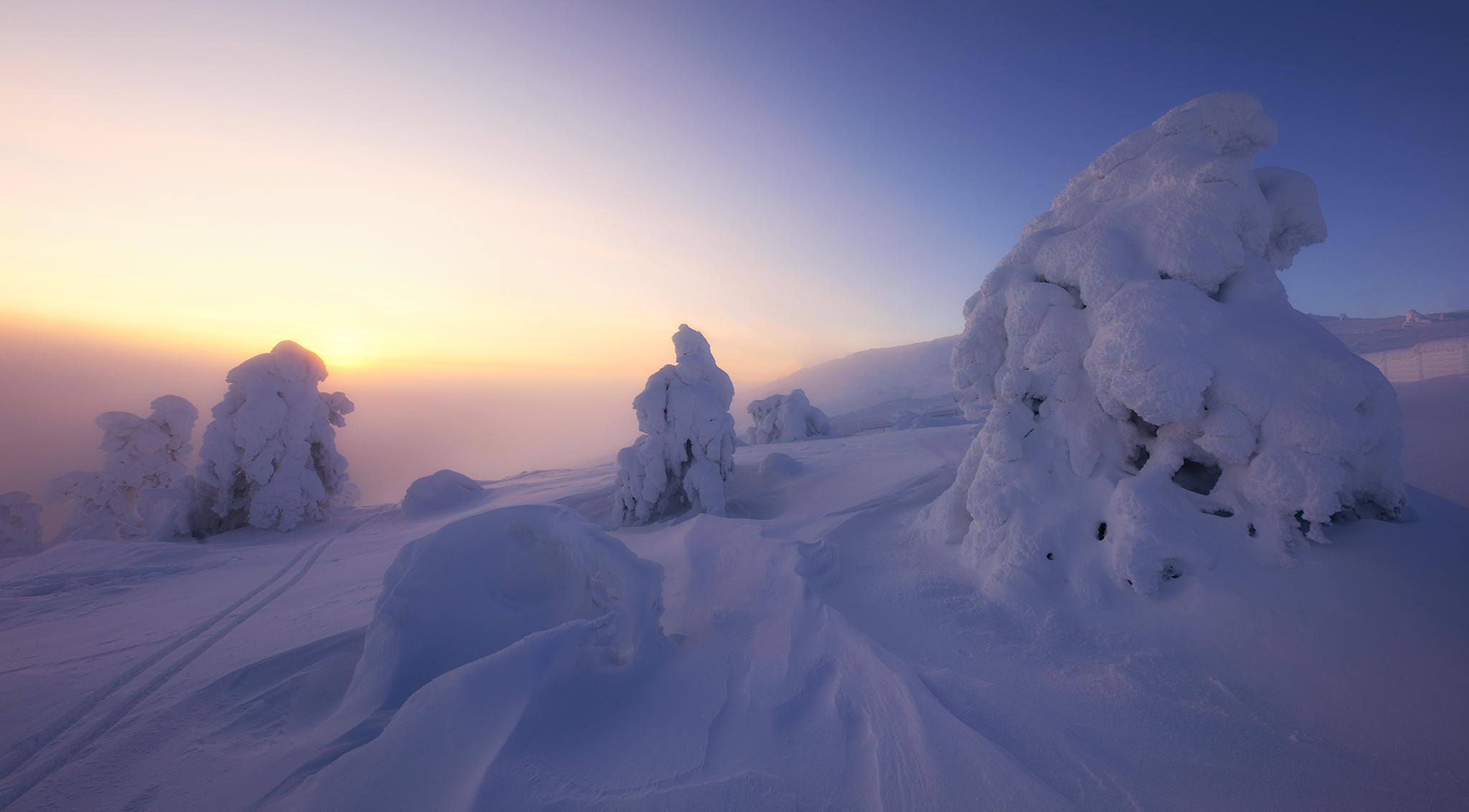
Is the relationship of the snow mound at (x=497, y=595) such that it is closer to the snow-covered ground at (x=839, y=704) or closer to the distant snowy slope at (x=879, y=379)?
the snow-covered ground at (x=839, y=704)

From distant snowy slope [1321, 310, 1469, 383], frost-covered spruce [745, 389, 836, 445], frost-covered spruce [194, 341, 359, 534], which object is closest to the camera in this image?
distant snowy slope [1321, 310, 1469, 383]

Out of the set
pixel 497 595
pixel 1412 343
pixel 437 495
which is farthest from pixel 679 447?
pixel 1412 343

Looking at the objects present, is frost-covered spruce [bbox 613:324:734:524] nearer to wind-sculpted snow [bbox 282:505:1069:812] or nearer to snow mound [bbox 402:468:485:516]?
wind-sculpted snow [bbox 282:505:1069:812]

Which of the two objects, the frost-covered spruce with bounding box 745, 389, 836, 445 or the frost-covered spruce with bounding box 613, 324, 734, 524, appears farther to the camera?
the frost-covered spruce with bounding box 745, 389, 836, 445

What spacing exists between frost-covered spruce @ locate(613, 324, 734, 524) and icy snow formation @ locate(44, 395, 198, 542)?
42.2 feet

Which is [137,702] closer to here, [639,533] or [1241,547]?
[639,533]

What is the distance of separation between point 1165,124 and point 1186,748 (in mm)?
5935

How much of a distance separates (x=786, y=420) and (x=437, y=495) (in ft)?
39.3

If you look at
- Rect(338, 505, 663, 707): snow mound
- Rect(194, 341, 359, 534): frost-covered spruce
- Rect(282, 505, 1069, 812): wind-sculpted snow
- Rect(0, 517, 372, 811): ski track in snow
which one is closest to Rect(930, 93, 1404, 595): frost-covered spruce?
Rect(282, 505, 1069, 812): wind-sculpted snow

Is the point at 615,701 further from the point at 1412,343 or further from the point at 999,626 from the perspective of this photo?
the point at 1412,343

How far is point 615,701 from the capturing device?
335cm

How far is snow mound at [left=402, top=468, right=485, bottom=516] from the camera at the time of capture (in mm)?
12859

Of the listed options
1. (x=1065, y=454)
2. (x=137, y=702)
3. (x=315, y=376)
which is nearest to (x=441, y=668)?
(x=137, y=702)

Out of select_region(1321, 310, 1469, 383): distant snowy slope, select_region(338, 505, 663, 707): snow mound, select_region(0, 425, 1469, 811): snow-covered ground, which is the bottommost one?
select_region(0, 425, 1469, 811): snow-covered ground
